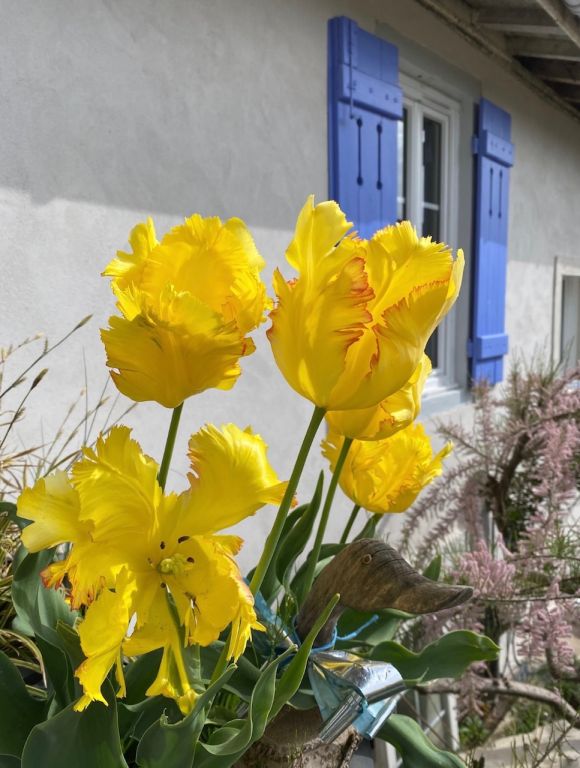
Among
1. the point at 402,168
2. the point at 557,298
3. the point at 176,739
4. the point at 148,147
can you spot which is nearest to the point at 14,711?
the point at 176,739

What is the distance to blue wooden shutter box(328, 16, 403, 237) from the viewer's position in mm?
2396

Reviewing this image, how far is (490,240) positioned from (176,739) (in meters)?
3.33

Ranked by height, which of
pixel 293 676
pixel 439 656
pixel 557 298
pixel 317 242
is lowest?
pixel 439 656

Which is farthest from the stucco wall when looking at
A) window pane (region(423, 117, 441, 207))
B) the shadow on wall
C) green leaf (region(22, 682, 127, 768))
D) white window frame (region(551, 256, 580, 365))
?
white window frame (region(551, 256, 580, 365))

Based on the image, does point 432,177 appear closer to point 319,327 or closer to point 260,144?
point 260,144

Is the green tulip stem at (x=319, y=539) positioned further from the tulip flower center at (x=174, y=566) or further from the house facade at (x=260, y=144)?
the house facade at (x=260, y=144)

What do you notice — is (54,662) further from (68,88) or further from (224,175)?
(224,175)

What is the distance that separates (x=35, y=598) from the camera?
0.66 metres

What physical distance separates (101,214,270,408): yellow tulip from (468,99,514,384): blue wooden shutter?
303 centimetres

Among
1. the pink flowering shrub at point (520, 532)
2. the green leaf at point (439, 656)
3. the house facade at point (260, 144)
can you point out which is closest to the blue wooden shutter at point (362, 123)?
the house facade at point (260, 144)

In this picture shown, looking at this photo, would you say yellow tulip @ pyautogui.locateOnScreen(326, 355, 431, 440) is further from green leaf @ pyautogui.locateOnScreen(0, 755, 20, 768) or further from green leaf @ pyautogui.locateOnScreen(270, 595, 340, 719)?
green leaf @ pyautogui.locateOnScreen(0, 755, 20, 768)

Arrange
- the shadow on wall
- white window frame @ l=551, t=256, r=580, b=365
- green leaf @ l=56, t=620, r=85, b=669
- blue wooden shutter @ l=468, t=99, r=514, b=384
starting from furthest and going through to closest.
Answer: white window frame @ l=551, t=256, r=580, b=365 → blue wooden shutter @ l=468, t=99, r=514, b=384 → the shadow on wall → green leaf @ l=56, t=620, r=85, b=669

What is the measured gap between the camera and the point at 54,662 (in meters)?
0.66

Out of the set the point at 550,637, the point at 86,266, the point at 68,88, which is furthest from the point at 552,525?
the point at 68,88
